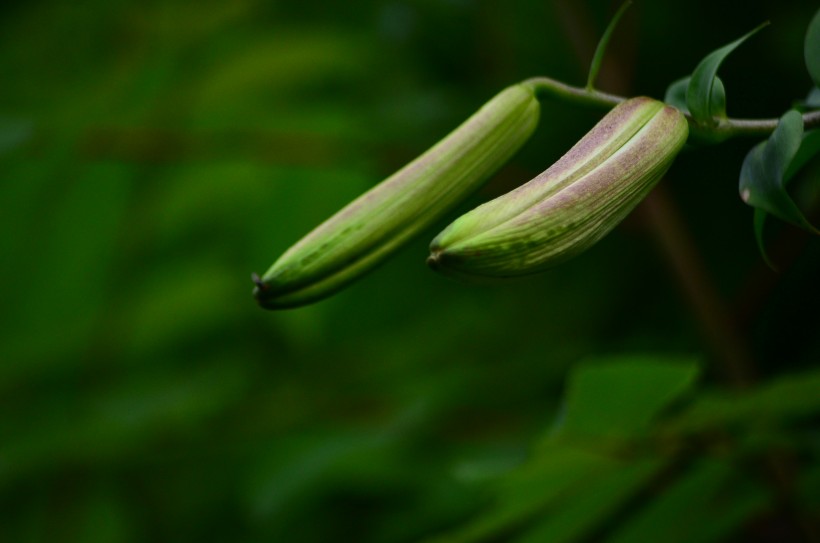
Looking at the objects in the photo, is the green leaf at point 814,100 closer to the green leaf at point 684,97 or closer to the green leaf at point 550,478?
the green leaf at point 684,97

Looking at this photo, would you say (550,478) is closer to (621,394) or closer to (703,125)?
(621,394)

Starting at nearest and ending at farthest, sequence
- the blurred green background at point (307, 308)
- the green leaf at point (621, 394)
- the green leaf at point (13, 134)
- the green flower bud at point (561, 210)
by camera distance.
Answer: the green flower bud at point (561, 210), the green leaf at point (621, 394), the green leaf at point (13, 134), the blurred green background at point (307, 308)

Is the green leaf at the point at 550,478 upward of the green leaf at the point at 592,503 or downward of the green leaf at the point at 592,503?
upward

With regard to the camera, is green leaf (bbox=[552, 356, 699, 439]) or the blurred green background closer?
green leaf (bbox=[552, 356, 699, 439])

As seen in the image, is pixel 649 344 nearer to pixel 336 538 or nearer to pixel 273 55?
pixel 336 538

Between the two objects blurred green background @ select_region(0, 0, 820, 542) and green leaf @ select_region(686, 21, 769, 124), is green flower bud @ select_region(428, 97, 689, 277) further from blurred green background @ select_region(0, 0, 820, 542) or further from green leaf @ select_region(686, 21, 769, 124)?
blurred green background @ select_region(0, 0, 820, 542)

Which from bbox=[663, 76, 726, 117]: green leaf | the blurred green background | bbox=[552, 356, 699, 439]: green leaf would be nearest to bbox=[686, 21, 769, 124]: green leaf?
bbox=[663, 76, 726, 117]: green leaf

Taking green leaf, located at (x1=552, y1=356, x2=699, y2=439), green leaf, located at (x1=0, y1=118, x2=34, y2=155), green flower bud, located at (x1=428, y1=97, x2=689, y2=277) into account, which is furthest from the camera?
green leaf, located at (x1=0, y1=118, x2=34, y2=155)

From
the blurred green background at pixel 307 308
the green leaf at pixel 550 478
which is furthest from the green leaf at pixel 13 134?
the green leaf at pixel 550 478

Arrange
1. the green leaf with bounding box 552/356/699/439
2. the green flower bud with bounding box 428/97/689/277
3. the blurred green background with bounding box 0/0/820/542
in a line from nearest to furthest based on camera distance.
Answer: the green flower bud with bounding box 428/97/689/277, the green leaf with bounding box 552/356/699/439, the blurred green background with bounding box 0/0/820/542

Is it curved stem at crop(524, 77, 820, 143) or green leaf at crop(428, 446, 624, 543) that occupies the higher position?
curved stem at crop(524, 77, 820, 143)
